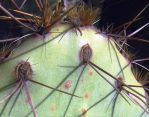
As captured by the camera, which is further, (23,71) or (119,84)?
(119,84)

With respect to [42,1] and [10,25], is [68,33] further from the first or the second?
[10,25]

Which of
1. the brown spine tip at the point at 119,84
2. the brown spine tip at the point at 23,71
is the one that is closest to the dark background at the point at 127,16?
the brown spine tip at the point at 119,84

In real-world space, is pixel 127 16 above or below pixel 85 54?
above

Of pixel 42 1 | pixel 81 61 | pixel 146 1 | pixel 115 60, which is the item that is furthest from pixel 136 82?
pixel 146 1

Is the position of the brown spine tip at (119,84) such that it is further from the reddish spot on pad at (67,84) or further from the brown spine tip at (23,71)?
the brown spine tip at (23,71)

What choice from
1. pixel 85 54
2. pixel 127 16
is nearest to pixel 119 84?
pixel 85 54

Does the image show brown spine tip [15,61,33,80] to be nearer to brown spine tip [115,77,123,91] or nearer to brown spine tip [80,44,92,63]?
brown spine tip [80,44,92,63]

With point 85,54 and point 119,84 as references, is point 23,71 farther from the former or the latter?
point 119,84

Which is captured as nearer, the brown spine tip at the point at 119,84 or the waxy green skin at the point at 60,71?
the waxy green skin at the point at 60,71
